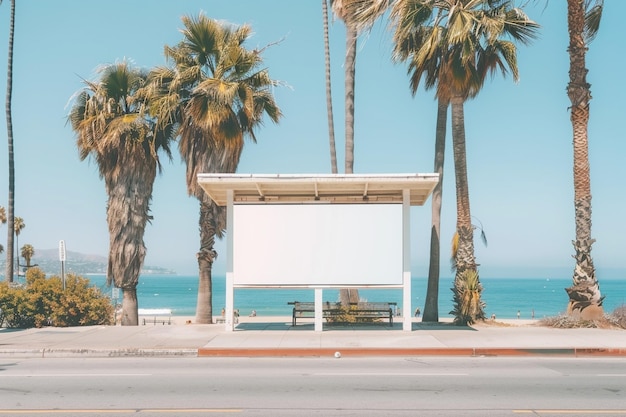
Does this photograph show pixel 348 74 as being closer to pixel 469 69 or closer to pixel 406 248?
pixel 469 69

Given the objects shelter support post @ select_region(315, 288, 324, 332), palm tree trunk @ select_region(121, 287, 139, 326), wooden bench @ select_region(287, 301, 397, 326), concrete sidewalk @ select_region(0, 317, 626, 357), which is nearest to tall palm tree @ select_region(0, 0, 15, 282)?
palm tree trunk @ select_region(121, 287, 139, 326)

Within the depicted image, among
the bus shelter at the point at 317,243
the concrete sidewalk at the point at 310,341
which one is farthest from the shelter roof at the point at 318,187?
the concrete sidewalk at the point at 310,341

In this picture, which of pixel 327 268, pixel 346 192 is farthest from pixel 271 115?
pixel 327 268

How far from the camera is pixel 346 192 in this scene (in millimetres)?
20406

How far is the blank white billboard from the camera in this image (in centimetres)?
1942

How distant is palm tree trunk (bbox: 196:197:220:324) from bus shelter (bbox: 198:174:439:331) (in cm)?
405

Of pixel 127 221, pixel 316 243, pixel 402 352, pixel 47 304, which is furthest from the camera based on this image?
pixel 127 221

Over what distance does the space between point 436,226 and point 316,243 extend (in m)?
4.63

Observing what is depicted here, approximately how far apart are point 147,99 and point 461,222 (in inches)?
437

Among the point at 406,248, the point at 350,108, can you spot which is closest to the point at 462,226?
the point at 406,248

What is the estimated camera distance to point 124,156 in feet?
78.0

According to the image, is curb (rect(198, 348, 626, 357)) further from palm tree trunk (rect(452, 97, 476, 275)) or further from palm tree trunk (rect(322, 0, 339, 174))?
palm tree trunk (rect(322, 0, 339, 174))

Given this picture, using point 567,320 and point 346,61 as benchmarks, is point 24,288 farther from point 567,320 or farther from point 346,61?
point 567,320

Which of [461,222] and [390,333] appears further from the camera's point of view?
[461,222]
